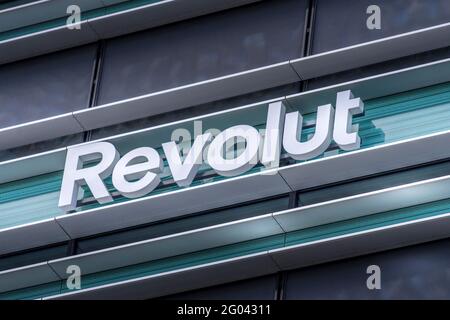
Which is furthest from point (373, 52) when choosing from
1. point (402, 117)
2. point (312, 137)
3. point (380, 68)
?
point (312, 137)

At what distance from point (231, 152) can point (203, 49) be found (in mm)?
1903

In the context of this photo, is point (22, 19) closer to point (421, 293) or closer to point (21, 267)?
point (21, 267)

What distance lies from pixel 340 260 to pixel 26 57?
5830 mm

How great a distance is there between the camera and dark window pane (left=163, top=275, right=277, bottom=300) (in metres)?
15.8

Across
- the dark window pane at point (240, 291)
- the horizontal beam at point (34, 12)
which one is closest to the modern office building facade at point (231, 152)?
the dark window pane at point (240, 291)

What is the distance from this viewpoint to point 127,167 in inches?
674

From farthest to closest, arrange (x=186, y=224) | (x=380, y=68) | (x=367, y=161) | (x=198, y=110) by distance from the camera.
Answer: (x=198, y=110)
(x=380, y=68)
(x=186, y=224)
(x=367, y=161)

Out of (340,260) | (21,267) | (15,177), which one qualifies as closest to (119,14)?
(15,177)

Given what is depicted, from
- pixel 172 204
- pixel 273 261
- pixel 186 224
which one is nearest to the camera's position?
→ pixel 273 261

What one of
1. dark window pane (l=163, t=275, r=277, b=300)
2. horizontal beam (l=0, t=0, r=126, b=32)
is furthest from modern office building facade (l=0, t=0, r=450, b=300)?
horizontal beam (l=0, t=0, r=126, b=32)

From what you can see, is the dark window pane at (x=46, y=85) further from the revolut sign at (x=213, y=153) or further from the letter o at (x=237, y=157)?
the letter o at (x=237, y=157)

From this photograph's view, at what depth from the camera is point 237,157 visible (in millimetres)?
16719

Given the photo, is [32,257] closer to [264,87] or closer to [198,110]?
[198,110]

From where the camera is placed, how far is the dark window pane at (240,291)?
15750 millimetres
